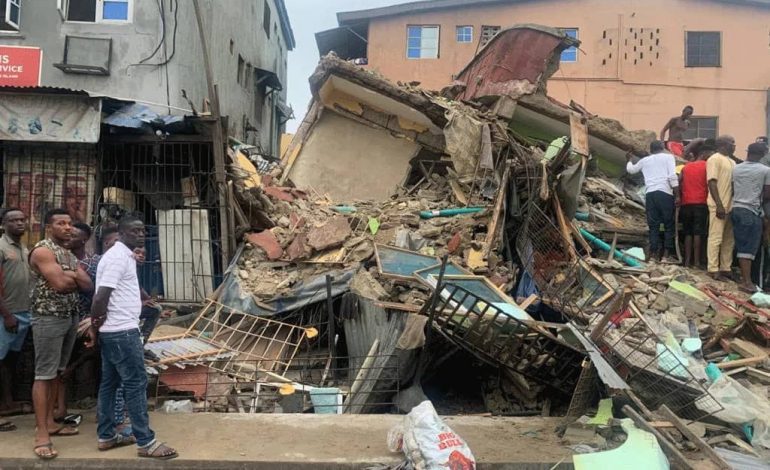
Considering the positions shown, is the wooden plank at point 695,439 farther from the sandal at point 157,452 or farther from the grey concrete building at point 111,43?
Result: the grey concrete building at point 111,43

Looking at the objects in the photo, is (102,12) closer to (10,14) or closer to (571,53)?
(10,14)

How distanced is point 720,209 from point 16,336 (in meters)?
7.44

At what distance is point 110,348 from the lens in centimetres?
388

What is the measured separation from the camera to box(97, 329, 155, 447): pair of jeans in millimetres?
3864

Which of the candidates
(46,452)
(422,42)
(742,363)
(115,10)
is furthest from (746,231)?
(422,42)

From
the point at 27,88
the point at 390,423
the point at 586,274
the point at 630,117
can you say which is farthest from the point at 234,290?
the point at 630,117

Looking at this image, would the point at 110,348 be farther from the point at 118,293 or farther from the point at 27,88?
the point at 27,88

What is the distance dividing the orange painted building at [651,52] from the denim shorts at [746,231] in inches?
575

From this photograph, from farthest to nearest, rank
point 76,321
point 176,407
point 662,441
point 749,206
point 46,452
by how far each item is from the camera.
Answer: point 749,206 < point 176,407 < point 76,321 < point 46,452 < point 662,441

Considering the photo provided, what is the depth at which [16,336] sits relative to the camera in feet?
14.6

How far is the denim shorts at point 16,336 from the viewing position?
437 centimetres

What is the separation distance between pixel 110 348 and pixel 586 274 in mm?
5094

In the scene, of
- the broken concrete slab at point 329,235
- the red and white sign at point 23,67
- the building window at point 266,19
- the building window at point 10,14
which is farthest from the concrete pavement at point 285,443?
the building window at point 266,19

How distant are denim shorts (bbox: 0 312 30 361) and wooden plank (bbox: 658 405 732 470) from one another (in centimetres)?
490
